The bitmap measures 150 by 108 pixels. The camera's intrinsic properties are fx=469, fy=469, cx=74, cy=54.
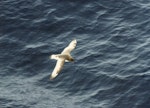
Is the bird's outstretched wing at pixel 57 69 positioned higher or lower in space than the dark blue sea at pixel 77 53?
lower

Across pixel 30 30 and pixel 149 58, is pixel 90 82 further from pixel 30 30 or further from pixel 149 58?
pixel 30 30

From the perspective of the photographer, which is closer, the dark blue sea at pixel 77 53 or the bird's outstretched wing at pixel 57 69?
the bird's outstretched wing at pixel 57 69

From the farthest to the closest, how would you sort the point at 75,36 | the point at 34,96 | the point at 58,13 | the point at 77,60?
the point at 58,13
the point at 75,36
the point at 77,60
the point at 34,96

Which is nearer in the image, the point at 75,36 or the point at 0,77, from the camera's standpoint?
the point at 0,77

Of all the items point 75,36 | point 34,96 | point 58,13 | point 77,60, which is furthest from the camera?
point 58,13

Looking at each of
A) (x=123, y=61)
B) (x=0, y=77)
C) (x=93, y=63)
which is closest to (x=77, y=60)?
(x=93, y=63)

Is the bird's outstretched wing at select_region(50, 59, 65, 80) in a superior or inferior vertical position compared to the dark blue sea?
inferior

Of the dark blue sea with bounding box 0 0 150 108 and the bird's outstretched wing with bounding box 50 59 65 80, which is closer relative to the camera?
the bird's outstretched wing with bounding box 50 59 65 80

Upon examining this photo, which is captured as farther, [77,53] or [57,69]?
[77,53]
